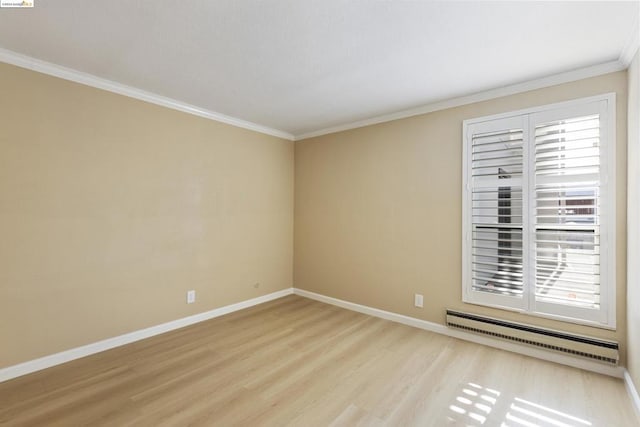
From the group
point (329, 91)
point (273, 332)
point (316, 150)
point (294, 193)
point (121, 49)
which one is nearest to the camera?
point (121, 49)

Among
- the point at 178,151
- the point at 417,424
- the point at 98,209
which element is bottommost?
the point at 417,424

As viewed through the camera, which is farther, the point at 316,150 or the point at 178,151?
the point at 316,150

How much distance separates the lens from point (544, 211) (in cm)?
264

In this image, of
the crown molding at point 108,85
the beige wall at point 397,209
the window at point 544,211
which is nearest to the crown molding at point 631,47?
the beige wall at point 397,209

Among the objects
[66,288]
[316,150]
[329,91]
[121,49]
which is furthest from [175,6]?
[316,150]

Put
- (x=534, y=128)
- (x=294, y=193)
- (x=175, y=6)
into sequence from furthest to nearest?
(x=294, y=193)
(x=534, y=128)
(x=175, y=6)

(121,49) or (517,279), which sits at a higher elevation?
(121,49)

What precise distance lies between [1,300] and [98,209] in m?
0.94

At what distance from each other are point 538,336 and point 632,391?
0.62m

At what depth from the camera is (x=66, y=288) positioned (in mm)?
2562

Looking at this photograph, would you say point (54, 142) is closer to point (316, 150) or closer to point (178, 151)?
point (178, 151)

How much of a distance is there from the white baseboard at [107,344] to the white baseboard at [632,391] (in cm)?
373

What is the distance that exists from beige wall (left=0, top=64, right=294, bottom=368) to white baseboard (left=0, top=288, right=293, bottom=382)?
52mm

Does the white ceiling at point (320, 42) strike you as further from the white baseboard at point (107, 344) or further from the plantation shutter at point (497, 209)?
the white baseboard at point (107, 344)
